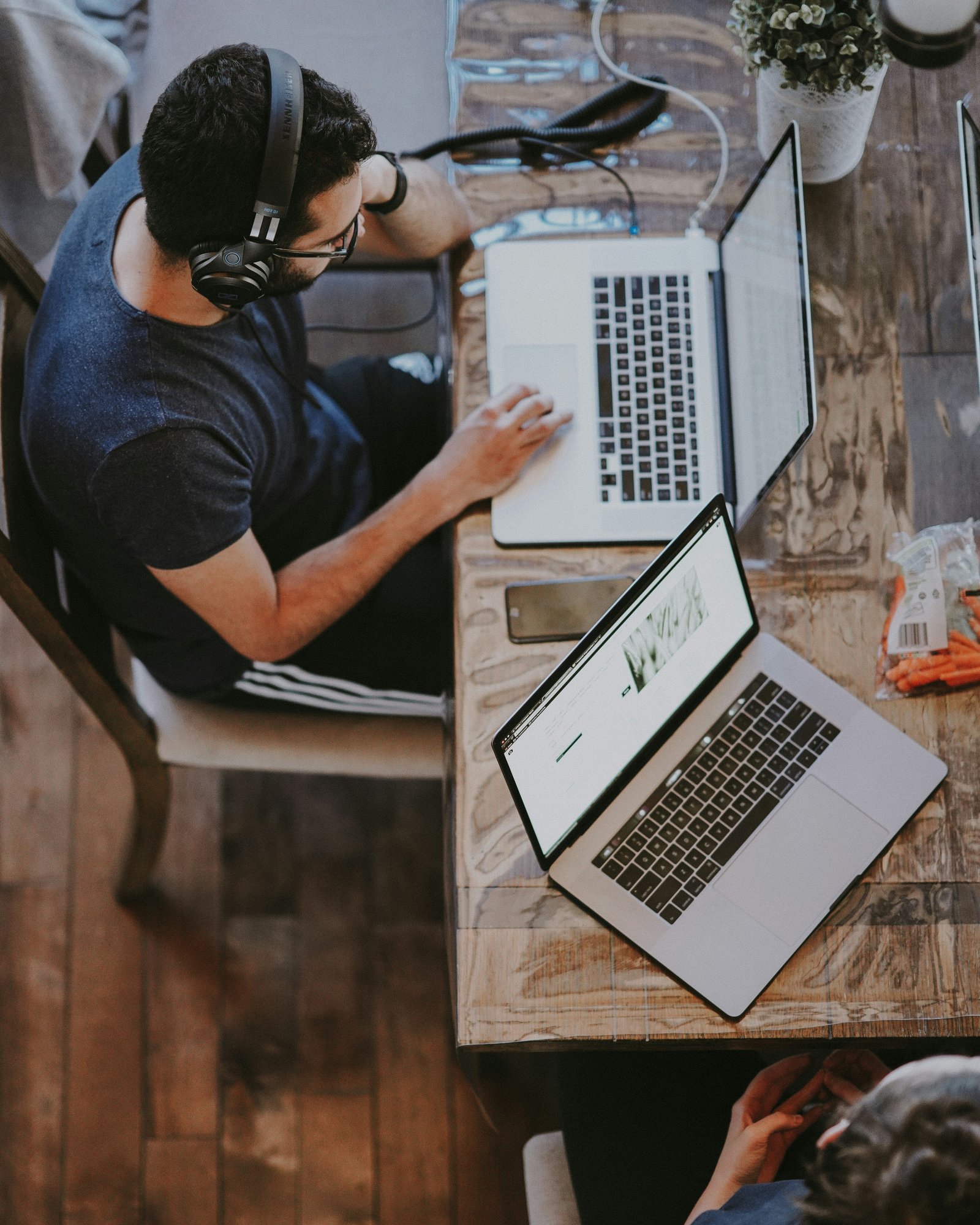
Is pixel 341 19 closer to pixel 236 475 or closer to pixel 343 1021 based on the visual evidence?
pixel 236 475

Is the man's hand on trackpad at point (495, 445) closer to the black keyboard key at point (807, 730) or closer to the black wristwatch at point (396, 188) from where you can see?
the black wristwatch at point (396, 188)

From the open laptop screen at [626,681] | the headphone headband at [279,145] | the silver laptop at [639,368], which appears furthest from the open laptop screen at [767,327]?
the headphone headband at [279,145]

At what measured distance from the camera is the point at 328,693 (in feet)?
4.75

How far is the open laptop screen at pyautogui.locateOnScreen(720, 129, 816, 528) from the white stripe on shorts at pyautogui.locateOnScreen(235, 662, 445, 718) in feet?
1.54

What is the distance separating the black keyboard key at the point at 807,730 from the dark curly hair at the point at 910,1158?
34 centimetres

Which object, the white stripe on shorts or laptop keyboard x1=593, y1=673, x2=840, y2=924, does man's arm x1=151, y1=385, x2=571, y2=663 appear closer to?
the white stripe on shorts

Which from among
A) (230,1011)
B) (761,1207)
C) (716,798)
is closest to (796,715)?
(716,798)

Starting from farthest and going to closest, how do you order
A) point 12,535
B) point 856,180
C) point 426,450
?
point 426,450 → point 856,180 → point 12,535

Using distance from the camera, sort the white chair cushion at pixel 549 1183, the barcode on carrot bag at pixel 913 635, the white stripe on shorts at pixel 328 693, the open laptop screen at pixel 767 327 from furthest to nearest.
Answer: the white stripe on shorts at pixel 328 693 → the white chair cushion at pixel 549 1183 → the barcode on carrot bag at pixel 913 635 → the open laptop screen at pixel 767 327

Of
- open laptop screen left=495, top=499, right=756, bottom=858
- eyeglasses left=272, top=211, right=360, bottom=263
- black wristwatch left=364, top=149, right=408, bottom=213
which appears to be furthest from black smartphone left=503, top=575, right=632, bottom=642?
black wristwatch left=364, top=149, right=408, bottom=213

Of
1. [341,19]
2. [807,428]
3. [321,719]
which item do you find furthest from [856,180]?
[321,719]

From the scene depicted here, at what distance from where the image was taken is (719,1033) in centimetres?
110

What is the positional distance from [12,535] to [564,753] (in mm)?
618

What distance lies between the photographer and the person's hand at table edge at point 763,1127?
117 cm
